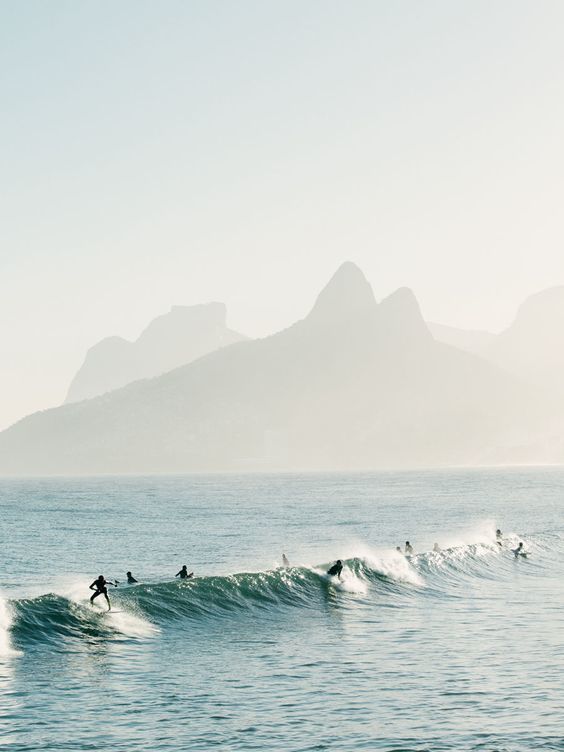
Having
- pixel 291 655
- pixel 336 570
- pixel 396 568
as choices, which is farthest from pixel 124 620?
pixel 396 568

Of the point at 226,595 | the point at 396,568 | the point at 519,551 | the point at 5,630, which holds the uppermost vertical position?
the point at 5,630

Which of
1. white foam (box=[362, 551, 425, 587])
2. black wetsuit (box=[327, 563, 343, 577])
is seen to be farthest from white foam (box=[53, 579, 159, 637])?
white foam (box=[362, 551, 425, 587])

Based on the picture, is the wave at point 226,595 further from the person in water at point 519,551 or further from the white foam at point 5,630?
the person in water at point 519,551

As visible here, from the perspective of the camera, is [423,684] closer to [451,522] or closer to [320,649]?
[320,649]

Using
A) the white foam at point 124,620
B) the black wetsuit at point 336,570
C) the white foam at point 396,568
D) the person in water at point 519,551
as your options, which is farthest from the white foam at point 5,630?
the person in water at point 519,551

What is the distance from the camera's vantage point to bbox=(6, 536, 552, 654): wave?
35.1 m

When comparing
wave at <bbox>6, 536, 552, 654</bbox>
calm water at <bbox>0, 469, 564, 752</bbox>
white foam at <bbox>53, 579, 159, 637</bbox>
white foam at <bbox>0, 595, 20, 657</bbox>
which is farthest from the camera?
white foam at <bbox>53, 579, 159, 637</bbox>

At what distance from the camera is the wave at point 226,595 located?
35.1m

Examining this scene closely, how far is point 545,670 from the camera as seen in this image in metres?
27.5

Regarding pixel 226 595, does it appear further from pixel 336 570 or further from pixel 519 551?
pixel 519 551

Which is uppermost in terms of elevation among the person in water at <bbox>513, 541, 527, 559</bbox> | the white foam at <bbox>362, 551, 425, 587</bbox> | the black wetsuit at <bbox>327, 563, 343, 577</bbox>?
the black wetsuit at <bbox>327, 563, 343, 577</bbox>

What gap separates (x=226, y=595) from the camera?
43344 millimetres

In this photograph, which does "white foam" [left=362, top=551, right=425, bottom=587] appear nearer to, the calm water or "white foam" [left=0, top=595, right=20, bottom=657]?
the calm water

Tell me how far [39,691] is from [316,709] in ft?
26.2
